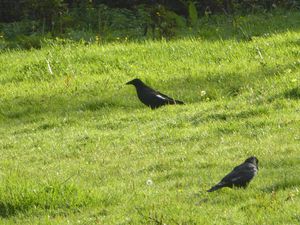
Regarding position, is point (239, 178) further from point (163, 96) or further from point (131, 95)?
point (131, 95)

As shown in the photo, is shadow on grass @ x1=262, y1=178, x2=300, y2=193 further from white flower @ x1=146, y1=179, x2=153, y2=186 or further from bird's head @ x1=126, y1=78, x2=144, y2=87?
bird's head @ x1=126, y1=78, x2=144, y2=87

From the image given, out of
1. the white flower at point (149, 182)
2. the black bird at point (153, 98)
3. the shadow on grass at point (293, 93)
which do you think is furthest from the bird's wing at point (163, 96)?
the white flower at point (149, 182)

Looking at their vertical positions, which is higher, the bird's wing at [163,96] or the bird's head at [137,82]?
the bird's head at [137,82]

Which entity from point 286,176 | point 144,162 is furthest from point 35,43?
point 286,176

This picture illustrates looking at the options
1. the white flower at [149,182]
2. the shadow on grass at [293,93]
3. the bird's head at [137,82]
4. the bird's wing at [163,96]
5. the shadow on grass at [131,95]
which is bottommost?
the shadow on grass at [131,95]

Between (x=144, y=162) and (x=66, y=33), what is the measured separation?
408 inches

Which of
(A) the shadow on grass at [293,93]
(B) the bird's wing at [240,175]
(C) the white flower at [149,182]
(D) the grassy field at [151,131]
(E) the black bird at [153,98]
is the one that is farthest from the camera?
(E) the black bird at [153,98]

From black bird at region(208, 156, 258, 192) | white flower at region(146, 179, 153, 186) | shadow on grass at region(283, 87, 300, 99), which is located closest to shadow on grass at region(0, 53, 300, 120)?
shadow on grass at region(283, 87, 300, 99)

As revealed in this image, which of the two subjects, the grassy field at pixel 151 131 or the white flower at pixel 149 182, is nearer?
the grassy field at pixel 151 131

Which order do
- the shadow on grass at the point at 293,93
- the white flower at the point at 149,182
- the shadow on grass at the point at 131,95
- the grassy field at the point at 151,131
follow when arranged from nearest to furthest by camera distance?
the grassy field at the point at 151,131 < the white flower at the point at 149,182 < the shadow on grass at the point at 293,93 < the shadow on grass at the point at 131,95

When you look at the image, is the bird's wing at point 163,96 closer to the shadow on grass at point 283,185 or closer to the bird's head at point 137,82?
the bird's head at point 137,82

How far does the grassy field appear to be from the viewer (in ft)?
24.4

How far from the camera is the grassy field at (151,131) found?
24.4 feet

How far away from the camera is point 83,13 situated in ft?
73.3
